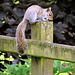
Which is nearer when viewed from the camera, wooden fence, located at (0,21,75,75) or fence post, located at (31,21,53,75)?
wooden fence, located at (0,21,75,75)

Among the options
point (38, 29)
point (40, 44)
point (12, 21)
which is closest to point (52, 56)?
point (40, 44)

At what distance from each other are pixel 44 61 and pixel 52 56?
0.11 m

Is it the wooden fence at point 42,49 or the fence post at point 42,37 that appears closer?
the wooden fence at point 42,49

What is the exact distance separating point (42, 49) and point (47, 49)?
0.03 metres

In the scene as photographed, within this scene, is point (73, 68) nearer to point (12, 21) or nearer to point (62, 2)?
point (12, 21)

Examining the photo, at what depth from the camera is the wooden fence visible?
1101 millimetres

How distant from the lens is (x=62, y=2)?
3340 millimetres

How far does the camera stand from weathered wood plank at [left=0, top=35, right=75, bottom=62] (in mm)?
1078

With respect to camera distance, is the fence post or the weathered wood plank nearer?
the weathered wood plank

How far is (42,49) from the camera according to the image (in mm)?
1169

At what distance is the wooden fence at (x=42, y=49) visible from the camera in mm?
1101

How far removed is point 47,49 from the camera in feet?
3.78

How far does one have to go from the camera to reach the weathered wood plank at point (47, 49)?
42.4 inches

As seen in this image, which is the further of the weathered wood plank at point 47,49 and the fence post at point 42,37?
the fence post at point 42,37
